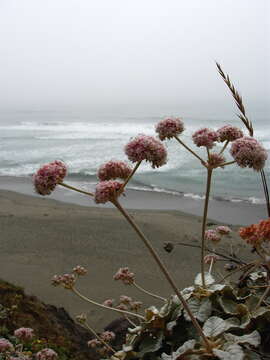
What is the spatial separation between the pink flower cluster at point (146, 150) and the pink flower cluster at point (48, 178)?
0.42m

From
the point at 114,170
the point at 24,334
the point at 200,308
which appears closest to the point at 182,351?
the point at 200,308

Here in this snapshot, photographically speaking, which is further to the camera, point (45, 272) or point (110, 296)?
point (45, 272)

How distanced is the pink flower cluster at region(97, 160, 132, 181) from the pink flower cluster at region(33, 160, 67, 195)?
0.23 meters

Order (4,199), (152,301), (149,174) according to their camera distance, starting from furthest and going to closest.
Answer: (149,174) < (4,199) < (152,301)

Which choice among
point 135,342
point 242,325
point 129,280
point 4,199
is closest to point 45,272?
point 129,280

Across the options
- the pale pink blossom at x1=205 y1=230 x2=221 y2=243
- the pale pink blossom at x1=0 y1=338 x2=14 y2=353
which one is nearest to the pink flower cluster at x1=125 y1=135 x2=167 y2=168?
the pale pink blossom at x1=205 y1=230 x2=221 y2=243

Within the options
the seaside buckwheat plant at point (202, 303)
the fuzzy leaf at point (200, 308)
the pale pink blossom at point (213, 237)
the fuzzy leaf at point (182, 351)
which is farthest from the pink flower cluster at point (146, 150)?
the pale pink blossom at point (213, 237)

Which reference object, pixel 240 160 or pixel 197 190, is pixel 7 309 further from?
pixel 197 190

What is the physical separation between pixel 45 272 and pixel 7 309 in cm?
298

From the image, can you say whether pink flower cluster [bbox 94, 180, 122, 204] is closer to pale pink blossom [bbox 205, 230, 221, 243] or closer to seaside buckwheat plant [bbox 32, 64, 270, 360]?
seaside buckwheat plant [bbox 32, 64, 270, 360]

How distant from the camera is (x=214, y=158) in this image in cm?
242

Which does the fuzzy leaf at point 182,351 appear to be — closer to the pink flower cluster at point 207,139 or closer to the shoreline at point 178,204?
the pink flower cluster at point 207,139

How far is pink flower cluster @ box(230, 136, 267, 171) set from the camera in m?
2.19

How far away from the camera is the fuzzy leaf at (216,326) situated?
1.91m
